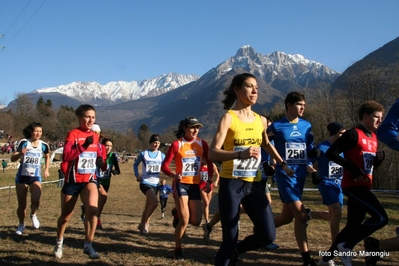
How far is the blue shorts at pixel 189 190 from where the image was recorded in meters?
6.08

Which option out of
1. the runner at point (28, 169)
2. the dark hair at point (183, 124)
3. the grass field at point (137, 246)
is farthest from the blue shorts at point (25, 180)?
the dark hair at point (183, 124)

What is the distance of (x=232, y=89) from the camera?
14.3ft

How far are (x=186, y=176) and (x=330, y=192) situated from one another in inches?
88.9

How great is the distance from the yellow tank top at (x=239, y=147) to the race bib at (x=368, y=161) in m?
1.75

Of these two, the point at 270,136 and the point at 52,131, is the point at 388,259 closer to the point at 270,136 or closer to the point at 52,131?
the point at 270,136

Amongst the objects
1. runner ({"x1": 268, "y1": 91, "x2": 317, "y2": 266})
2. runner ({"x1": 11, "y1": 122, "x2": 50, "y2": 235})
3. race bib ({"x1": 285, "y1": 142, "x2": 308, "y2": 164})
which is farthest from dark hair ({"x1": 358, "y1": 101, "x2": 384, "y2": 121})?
runner ({"x1": 11, "y1": 122, "x2": 50, "y2": 235})

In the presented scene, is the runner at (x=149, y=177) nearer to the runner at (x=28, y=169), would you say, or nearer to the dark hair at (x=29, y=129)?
the runner at (x=28, y=169)

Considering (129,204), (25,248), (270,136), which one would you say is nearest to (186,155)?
(270,136)

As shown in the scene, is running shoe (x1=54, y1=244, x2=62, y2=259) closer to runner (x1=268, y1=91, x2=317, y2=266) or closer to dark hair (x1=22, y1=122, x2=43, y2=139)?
dark hair (x1=22, y1=122, x2=43, y2=139)

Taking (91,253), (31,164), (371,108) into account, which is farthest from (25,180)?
(371,108)

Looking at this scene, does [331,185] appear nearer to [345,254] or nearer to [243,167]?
[345,254]

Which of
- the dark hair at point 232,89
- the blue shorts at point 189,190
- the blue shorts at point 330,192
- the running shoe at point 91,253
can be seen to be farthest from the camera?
the blue shorts at point 189,190

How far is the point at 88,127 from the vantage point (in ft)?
19.4

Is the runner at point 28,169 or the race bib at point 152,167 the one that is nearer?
the runner at point 28,169
